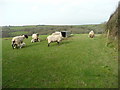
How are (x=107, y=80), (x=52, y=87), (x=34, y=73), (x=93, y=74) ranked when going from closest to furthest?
(x=52, y=87) < (x=107, y=80) < (x=93, y=74) < (x=34, y=73)

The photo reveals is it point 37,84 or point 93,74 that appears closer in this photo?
point 37,84

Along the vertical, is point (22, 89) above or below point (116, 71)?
below

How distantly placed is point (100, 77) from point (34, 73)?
3092mm

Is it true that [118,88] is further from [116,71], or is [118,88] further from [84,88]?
[116,71]

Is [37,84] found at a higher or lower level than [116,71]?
lower

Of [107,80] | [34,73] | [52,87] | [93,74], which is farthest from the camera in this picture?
[34,73]

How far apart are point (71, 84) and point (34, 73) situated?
205 cm

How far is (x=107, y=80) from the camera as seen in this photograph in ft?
14.0

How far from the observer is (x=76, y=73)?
4996 mm

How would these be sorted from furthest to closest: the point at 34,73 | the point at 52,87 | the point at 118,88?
the point at 34,73 < the point at 52,87 < the point at 118,88

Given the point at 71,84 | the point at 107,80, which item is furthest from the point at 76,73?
the point at 107,80

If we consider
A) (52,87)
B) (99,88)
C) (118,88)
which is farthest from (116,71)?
(52,87)

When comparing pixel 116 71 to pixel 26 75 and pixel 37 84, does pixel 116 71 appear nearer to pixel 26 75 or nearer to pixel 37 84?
pixel 37 84

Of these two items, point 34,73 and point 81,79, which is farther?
point 34,73
